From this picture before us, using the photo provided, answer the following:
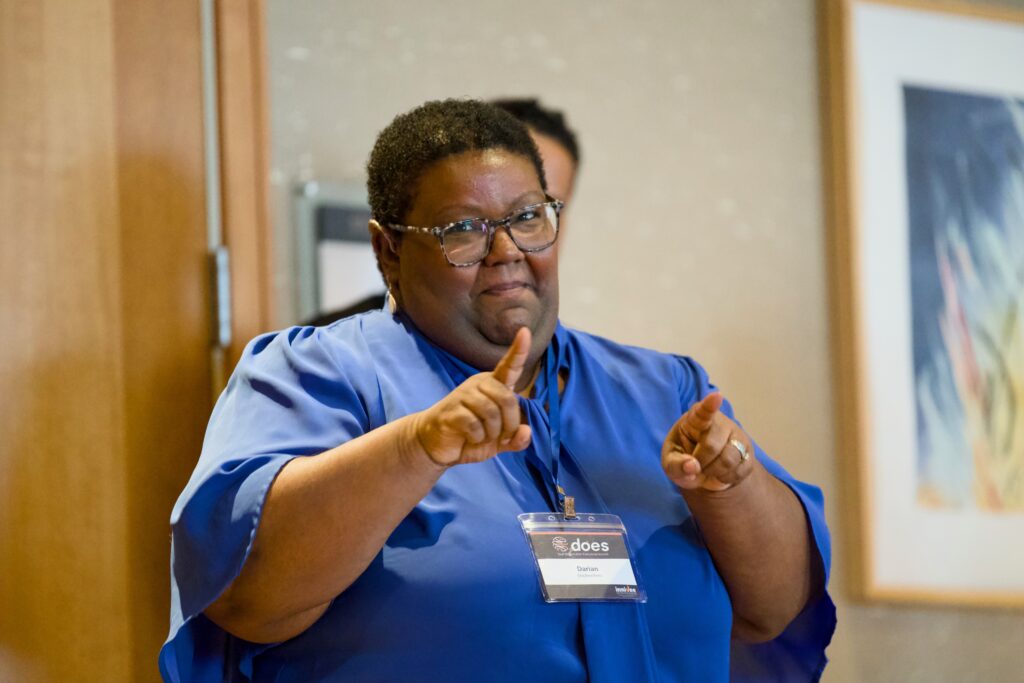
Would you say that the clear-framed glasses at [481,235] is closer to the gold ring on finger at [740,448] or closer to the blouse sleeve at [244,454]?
the blouse sleeve at [244,454]

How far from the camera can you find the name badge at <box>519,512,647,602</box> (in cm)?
144

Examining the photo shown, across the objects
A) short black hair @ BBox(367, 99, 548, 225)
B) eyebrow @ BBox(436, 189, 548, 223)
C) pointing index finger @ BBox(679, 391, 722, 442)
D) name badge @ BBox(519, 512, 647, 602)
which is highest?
short black hair @ BBox(367, 99, 548, 225)

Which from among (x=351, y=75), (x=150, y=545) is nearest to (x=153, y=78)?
(x=351, y=75)

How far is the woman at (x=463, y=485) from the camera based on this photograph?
1.31 metres

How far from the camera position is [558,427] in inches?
63.6

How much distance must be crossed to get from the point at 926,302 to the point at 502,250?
161 centimetres

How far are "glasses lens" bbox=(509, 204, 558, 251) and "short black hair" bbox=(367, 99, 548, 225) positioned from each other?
0.10m

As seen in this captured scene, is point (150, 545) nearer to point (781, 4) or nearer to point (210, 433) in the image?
point (210, 433)

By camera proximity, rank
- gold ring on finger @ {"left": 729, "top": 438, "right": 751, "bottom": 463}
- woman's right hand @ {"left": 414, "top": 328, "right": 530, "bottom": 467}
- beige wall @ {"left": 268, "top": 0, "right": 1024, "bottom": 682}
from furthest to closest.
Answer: beige wall @ {"left": 268, "top": 0, "right": 1024, "bottom": 682}, gold ring on finger @ {"left": 729, "top": 438, "right": 751, "bottom": 463}, woman's right hand @ {"left": 414, "top": 328, "right": 530, "bottom": 467}

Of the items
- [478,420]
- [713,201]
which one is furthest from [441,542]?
[713,201]

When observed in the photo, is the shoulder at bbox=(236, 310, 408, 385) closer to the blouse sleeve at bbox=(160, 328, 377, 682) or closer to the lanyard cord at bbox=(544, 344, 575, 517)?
the blouse sleeve at bbox=(160, 328, 377, 682)

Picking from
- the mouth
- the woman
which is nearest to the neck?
the woman

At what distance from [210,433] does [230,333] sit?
715mm

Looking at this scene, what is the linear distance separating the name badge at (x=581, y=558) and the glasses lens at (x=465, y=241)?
335 millimetres
